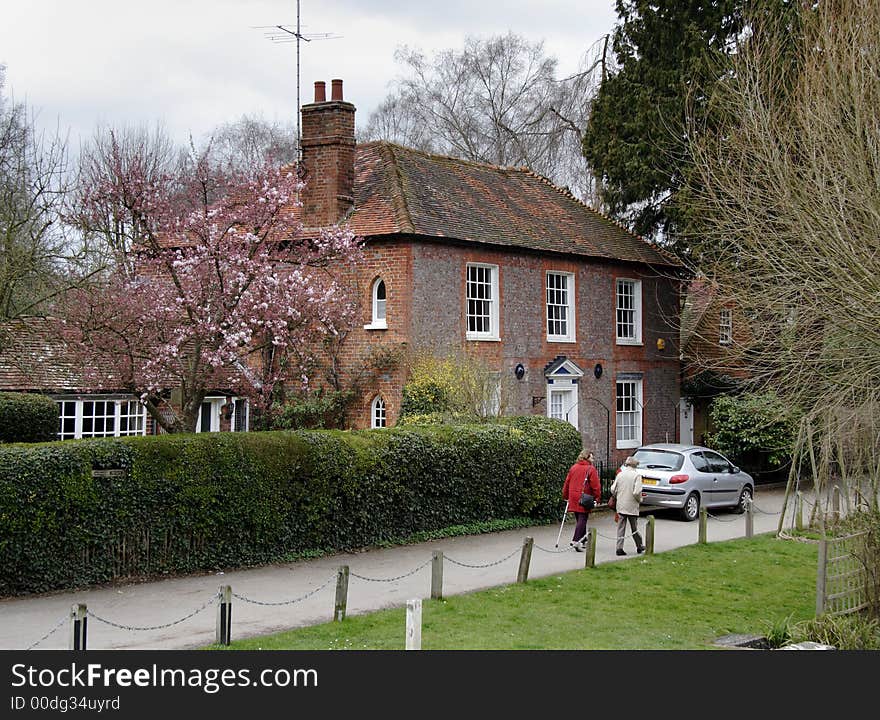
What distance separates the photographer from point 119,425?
84.7 ft

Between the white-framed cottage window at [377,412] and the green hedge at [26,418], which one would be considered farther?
the white-framed cottage window at [377,412]

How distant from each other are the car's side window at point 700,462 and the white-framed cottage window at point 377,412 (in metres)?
7.37

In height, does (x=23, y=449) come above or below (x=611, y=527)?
above

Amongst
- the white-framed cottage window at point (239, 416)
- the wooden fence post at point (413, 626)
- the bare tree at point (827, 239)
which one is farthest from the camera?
the white-framed cottage window at point (239, 416)

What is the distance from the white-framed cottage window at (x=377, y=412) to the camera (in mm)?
25000

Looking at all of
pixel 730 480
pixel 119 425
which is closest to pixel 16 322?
pixel 119 425

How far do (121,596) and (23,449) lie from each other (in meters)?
2.38

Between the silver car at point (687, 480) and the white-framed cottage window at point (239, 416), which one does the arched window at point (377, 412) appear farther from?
the silver car at point (687, 480)

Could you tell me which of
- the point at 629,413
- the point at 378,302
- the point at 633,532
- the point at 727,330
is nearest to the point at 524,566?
the point at 633,532

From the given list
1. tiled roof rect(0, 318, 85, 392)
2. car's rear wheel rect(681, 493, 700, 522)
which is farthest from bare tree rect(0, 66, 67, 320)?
car's rear wheel rect(681, 493, 700, 522)

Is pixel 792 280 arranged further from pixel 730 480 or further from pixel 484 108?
pixel 484 108

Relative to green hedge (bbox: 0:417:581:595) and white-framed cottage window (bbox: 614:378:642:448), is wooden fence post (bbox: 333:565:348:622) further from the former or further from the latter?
white-framed cottage window (bbox: 614:378:642:448)

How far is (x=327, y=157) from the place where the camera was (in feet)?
85.7

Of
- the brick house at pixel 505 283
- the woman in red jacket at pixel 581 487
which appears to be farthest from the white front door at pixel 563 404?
the woman in red jacket at pixel 581 487
